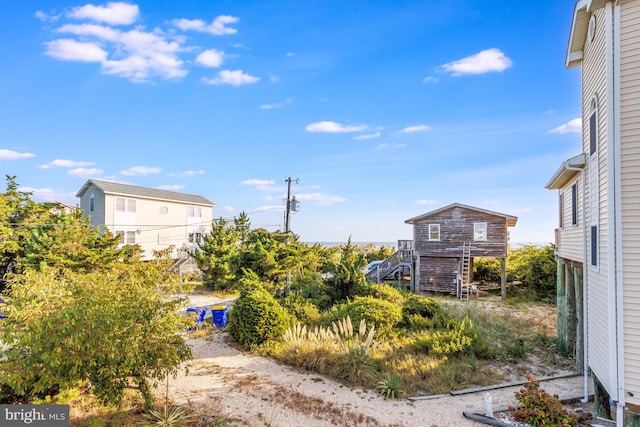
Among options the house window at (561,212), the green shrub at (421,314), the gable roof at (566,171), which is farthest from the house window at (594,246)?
the green shrub at (421,314)

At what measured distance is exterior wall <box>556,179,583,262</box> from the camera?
8.30m

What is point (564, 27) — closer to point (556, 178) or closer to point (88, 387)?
point (556, 178)

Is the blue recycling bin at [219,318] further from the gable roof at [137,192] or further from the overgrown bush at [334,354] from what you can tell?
the gable roof at [137,192]

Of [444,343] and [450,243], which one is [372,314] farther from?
[450,243]

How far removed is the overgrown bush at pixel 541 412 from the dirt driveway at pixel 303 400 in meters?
0.59

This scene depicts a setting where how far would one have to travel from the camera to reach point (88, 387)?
23.3 feet

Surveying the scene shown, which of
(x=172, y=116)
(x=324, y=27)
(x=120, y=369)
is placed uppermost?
(x=324, y=27)

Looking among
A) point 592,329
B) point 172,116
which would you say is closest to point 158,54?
point 172,116

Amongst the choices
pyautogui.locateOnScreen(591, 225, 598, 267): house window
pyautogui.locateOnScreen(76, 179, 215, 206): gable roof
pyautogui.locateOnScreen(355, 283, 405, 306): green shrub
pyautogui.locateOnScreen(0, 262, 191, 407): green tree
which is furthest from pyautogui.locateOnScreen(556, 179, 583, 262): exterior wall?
pyautogui.locateOnScreen(76, 179, 215, 206): gable roof

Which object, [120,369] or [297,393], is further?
[297,393]

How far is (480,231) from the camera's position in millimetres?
20219

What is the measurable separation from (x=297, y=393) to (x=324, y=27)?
396 inches

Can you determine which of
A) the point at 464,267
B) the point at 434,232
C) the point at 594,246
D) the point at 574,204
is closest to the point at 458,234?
the point at 434,232

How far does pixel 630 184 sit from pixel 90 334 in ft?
29.2
